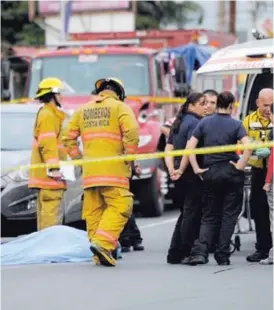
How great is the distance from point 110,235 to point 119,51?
27.0ft

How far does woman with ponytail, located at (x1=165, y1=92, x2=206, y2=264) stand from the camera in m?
11.5

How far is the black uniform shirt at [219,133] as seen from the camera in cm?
1116

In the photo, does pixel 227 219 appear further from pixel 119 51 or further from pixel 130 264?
pixel 119 51

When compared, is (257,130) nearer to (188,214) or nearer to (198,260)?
(188,214)

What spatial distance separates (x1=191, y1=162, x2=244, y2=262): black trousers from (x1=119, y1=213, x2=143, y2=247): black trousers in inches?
61.5

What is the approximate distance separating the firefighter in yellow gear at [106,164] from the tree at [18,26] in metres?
33.4

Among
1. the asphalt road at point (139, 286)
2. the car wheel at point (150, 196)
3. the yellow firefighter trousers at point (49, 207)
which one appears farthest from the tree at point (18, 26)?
the asphalt road at point (139, 286)

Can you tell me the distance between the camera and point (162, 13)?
47.8m

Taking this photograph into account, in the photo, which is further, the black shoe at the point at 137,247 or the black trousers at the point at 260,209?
the black shoe at the point at 137,247

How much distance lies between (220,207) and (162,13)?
36.9 m

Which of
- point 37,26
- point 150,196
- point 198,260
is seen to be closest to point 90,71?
point 150,196

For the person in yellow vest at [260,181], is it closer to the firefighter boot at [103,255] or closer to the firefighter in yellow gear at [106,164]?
the firefighter in yellow gear at [106,164]

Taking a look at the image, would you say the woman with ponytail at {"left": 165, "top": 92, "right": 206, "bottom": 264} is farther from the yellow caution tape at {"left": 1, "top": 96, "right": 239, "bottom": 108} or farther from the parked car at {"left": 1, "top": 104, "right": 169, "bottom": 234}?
the yellow caution tape at {"left": 1, "top": 96, "right": 239, "bottom": 108}

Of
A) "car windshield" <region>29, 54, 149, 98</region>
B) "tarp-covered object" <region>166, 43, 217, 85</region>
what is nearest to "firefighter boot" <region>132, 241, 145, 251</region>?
"car windshield" <region>29, 54, 149, 98</region>
